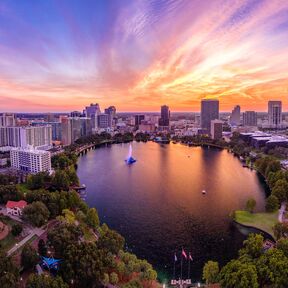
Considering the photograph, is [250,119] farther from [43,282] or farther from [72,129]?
[43,282]

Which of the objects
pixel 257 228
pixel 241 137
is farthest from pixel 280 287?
pixel 241 137

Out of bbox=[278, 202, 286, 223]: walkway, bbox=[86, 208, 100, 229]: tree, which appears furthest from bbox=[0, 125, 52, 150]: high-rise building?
bbox=[278, 202, 286, 223]: walkway

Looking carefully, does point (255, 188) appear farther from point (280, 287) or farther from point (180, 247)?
point (280, 287)

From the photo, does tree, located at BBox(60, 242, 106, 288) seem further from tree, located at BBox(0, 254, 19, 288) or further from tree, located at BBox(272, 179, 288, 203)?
tree, located at BBox(272, 179, 288, 203)

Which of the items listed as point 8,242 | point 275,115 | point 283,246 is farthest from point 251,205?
point 275,115

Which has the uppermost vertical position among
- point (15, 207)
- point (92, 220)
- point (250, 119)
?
point (250, 119)

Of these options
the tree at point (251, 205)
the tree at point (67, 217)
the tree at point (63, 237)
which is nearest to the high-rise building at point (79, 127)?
the tree at point (67, 217)

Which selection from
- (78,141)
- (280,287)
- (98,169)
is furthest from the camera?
(78,141)
